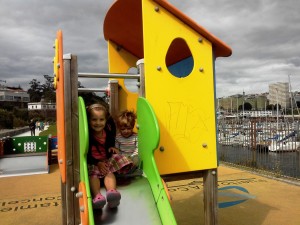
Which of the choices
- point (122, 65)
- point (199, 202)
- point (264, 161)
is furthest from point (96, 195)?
point (264, 161)

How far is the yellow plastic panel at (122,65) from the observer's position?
506 cm

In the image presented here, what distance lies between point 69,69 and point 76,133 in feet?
2.15

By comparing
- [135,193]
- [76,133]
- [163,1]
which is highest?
[163,1]

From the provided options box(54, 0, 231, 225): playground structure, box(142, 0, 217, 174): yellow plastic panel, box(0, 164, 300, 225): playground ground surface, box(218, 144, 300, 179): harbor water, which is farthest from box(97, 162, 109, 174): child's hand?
box(218, 144, 300, 179): harbor water

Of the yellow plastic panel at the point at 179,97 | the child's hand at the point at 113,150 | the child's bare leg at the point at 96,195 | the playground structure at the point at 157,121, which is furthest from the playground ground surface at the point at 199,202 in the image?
the child's bare leg at the point at 96,195

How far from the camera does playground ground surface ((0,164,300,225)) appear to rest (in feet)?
16.5

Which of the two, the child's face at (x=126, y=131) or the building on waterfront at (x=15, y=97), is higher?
the building on waterfront at (x=15, y=97)

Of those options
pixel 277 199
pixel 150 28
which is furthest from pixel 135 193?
pixel 277 199

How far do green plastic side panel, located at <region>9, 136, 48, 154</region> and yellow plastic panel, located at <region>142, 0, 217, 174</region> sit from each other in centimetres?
931

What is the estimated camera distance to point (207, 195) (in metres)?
3.65

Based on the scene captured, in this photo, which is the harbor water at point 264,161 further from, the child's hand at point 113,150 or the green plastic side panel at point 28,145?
the green plastic side panel at point 28,145

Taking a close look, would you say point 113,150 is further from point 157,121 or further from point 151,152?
point 157,121

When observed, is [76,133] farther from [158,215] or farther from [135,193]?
[158,215]

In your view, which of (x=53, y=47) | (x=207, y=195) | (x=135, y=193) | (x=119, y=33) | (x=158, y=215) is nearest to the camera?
(x=158, y=215)
